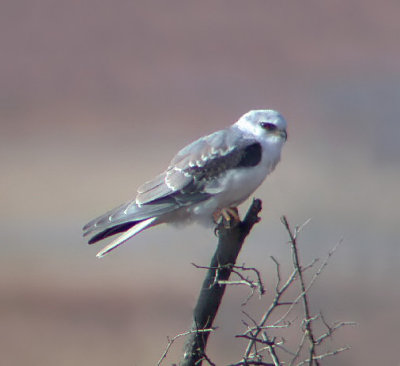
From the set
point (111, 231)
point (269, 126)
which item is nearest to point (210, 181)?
point (269, 126)

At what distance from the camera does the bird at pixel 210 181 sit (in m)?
3.85

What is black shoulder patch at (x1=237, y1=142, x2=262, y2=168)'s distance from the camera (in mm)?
3889

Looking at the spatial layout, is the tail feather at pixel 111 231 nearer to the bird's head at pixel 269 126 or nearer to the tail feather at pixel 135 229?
the tail feather at pixel 135 229

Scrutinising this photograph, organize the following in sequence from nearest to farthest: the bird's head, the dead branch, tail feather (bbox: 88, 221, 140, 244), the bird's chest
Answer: the dead branch, tail feather (bbox: 88, 221, 140, 244), the bird's chest, the bird's head

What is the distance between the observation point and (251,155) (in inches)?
154

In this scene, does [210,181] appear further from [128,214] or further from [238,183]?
[128,214]

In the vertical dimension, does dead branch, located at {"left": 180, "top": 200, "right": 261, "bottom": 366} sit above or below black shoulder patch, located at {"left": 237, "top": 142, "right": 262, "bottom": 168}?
below

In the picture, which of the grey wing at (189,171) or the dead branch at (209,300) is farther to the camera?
the grey wing at (189,171)

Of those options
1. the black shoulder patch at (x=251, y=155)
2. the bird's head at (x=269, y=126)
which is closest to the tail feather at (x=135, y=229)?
the black shoulder patch at (x=251, y=155)

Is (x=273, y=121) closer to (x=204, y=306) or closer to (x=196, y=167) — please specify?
(x=196, y=167)

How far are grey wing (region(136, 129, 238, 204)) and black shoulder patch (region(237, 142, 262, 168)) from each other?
7 centimetres

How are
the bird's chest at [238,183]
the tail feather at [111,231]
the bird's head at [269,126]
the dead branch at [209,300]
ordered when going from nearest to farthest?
1. the dead branch at [209,300]
2. the tail feather at [111,231]
3. the bird's chest at [238,183]
4. the bird's head at [269,126]

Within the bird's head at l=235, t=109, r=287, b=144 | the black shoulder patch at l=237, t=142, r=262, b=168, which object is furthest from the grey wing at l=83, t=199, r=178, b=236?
the bird's head at l=235, t=109, r=287, b=144

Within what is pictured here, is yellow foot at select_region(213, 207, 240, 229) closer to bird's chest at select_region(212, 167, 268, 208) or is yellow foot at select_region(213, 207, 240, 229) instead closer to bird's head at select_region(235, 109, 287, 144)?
bird's chest at select_region(212, 167, 268, 208)
